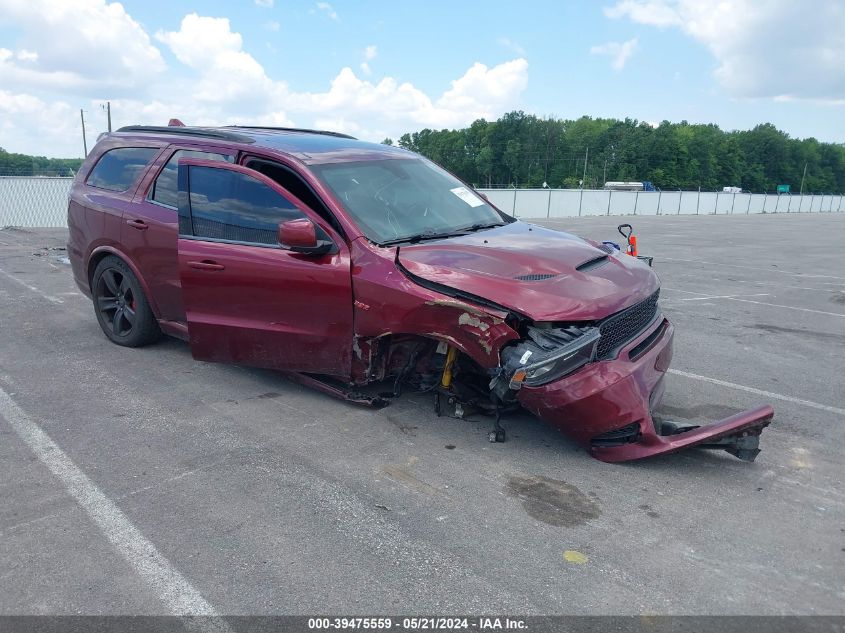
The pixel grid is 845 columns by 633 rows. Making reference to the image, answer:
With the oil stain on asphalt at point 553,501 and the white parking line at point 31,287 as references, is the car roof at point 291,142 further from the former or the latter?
the white parking line at point 31,287

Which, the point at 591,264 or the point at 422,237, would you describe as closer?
the point at 591,264

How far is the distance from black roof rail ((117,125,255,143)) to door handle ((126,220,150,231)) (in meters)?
0.87

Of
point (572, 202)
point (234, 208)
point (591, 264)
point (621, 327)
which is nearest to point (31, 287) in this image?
point (234, 208)

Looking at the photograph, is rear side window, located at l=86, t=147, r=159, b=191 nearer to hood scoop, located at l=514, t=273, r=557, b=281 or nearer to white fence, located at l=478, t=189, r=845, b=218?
hood scoop, located at l=514, t=273, r=557, b=281

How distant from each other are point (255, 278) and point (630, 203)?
46225 mm

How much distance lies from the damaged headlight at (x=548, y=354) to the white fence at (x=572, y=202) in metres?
14.2

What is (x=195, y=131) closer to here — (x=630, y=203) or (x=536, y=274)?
(x=536, y=274)

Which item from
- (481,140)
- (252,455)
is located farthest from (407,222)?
(481,140)

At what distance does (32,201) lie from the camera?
2148cm

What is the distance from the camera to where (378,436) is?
4.17 m

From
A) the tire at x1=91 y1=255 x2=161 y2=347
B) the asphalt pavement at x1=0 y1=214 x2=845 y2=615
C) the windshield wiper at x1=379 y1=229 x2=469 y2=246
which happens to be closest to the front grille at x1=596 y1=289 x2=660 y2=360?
the asphalt pavement at x1=0 y1=214 x2=845 y2=615

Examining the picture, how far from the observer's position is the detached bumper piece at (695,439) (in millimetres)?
3570

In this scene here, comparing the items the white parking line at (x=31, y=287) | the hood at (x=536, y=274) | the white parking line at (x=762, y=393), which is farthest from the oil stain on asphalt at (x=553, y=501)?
the white parking line at (x=31, y=287)

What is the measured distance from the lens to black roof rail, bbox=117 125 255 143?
5.12 metres
